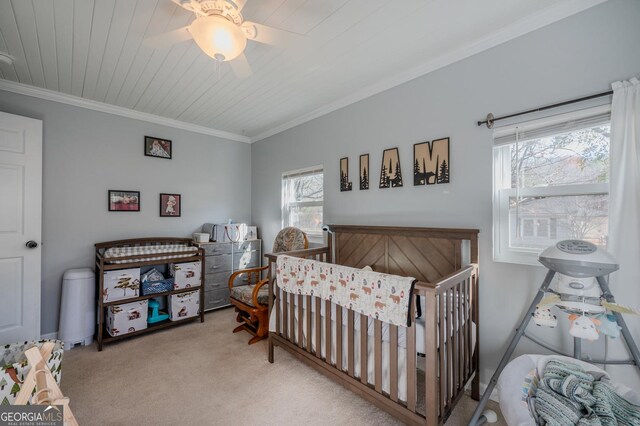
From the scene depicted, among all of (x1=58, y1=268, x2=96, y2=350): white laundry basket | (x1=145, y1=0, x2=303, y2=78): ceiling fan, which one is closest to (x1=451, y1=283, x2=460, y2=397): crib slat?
(x1=145, y1=0, x2=303, y2=78): ceiling fan

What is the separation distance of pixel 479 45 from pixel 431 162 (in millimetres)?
860

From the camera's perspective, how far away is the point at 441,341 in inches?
55.2

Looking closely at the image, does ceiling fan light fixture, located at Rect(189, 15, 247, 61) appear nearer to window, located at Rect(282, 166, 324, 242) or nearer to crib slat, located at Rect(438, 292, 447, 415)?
crib slat, located at Rect(438, 292, 447, 415)

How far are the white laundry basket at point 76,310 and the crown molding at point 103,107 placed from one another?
5.90ft

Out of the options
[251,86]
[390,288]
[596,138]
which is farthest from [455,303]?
[251,86]

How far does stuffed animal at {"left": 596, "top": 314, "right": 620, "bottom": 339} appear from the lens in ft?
3.94

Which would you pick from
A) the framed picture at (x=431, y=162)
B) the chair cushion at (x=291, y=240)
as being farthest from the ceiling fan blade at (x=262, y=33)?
the chair cushion at (x=291, y=240)

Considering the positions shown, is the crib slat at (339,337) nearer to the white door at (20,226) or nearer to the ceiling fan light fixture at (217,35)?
the ceiling fan light fixture at (217,35)

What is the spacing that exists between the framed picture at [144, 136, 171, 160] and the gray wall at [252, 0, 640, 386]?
2207 mm

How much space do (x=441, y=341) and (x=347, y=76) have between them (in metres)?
2.17

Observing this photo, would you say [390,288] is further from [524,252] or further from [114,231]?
[114,231]

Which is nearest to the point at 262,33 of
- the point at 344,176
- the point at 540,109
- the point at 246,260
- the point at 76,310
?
the point at 344,176

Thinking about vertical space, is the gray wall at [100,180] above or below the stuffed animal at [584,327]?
above

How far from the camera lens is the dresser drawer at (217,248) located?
341cm
